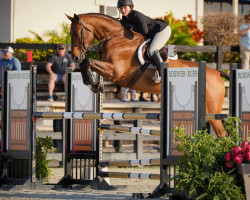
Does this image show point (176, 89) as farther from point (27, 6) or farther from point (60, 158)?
point (27, 6)

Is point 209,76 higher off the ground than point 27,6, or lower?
lower

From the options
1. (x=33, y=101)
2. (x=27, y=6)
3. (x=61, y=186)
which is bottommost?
(x=61, y=186)

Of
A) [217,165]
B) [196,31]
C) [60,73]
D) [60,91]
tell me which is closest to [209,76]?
[217,165]

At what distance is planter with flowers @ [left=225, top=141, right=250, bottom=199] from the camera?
5441 millimetres

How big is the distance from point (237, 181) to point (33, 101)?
103 inches

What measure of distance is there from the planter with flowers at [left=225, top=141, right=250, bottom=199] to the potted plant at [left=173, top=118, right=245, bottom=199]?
0.16 ft

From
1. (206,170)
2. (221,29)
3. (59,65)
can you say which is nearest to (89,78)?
(206,170)

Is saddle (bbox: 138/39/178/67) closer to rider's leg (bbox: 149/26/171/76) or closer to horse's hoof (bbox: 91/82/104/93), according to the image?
rider's leg (bbox: 149/26/171/76)

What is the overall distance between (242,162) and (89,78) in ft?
8.08

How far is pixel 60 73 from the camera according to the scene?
1236cm

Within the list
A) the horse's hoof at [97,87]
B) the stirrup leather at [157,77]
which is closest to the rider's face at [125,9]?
the stirrup leather at [157,77]

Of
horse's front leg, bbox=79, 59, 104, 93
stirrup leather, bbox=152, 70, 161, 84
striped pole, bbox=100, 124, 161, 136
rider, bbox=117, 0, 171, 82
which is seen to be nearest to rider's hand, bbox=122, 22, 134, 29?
rider, bbox=117, 0, 171, 82

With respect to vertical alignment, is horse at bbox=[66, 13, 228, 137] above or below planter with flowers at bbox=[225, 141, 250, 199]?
above

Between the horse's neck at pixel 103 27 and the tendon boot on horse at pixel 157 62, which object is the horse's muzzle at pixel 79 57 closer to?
A: the horse's neck at pixel 103 27
